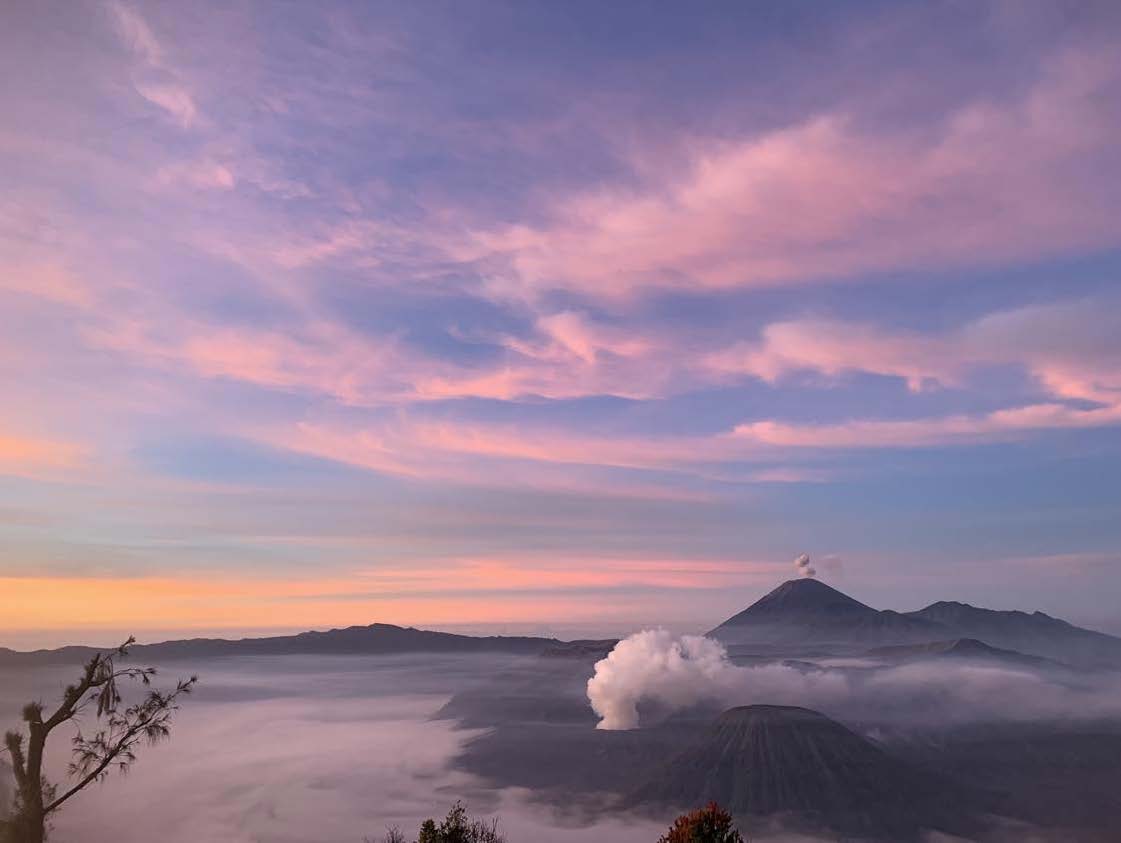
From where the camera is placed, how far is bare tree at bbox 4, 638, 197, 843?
71.3ft

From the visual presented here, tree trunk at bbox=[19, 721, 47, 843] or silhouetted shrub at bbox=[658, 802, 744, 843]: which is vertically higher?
tree trunk at bbox=[19, 721, 47, 843]

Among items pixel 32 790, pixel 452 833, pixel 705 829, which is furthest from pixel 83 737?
pixel 705 829

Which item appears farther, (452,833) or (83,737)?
(452,833)

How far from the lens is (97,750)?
24.3 meters

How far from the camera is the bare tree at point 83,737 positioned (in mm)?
21734

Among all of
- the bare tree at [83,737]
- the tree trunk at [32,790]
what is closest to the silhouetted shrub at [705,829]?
the bare tree at [83,737]

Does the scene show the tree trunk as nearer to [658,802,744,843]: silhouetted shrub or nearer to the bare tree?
the bare tree

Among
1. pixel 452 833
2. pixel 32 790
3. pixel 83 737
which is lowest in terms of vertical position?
pixel 452 833

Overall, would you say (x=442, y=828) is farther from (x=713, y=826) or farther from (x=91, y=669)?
(x=91, y=669)

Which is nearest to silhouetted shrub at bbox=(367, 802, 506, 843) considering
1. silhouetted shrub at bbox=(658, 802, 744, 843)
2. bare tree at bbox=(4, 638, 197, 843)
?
silhouetted shrub at bbox=(658, 802, 744, 843)

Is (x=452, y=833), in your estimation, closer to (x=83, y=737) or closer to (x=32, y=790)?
(x=83, y=737)

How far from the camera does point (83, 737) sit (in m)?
23.8

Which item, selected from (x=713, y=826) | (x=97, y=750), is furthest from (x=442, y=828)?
(x=97, y=750)

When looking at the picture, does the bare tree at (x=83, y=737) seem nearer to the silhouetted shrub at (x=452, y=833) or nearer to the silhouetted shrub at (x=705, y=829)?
the silhouetted shrub at (x=452, y=833)
